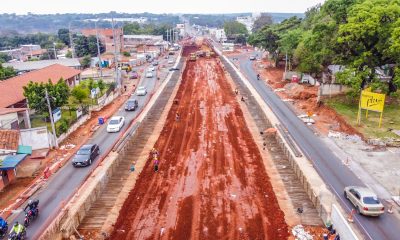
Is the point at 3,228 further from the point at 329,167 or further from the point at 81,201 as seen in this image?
the point at 329,167

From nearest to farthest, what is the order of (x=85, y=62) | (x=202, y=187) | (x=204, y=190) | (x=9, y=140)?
(x=204, y=190) < (x=202, y=187) < (x=9, y=140) < (x=85, y=62)

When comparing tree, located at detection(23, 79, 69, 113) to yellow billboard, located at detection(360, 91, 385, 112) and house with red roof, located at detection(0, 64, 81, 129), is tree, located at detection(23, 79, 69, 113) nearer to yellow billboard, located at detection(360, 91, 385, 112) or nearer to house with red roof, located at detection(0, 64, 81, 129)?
house with red roof, located at detection(0, 64, 81, 129)

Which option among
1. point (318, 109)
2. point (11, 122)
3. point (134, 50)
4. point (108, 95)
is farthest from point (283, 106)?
point (134, 50)

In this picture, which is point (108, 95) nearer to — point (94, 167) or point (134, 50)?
point (94, 167)

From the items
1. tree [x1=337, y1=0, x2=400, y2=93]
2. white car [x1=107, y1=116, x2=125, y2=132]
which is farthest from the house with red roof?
tree [x1=337, y1=0, x2=400, y2=93]


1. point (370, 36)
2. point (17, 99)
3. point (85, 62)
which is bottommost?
point (85, 62)

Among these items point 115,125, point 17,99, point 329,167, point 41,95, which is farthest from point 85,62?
point 329,167

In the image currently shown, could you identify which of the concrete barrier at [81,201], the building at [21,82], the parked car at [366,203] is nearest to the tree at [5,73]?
the building at [21,82]
